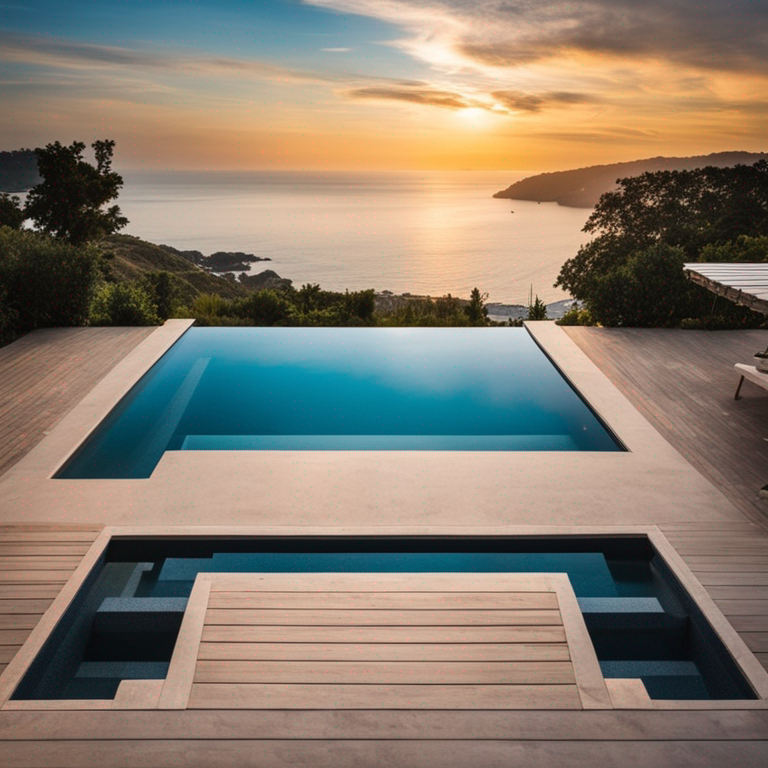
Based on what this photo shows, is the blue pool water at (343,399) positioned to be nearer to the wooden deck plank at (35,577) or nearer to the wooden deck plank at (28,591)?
the wooden deck plank at (35,577)

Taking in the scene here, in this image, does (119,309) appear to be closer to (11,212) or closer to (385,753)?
(385,753)

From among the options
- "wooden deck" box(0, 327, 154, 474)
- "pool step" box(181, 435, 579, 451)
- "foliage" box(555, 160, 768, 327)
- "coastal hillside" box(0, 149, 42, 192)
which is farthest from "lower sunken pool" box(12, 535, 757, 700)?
"coastal hillside" box(0, 149, 42, 192)

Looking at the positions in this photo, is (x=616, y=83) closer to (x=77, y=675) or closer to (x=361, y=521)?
(x=361, y=521)

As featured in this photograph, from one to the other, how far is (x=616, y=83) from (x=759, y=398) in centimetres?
1426

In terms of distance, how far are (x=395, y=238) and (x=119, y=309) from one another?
4546 centimetres

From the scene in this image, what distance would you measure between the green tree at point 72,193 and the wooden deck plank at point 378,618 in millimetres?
15676

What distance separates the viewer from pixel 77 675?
2957mm

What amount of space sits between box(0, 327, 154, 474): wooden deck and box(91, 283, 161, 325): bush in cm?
45

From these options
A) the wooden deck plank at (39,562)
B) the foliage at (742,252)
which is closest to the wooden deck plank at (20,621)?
the wooden deck plank at (39,562)

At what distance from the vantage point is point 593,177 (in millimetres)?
45344

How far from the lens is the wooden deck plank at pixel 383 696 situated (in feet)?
8.33

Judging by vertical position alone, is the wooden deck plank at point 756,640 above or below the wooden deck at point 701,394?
above

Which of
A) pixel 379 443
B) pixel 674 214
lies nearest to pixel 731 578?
pixel 379 443

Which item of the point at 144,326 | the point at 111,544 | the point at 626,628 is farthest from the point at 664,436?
the point at 144,326
